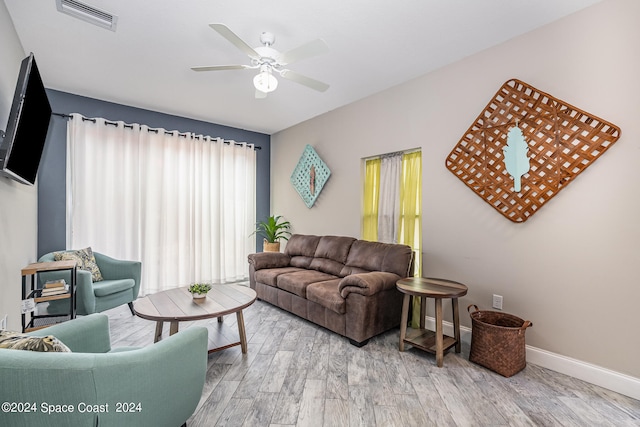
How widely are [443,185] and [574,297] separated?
4.59ft

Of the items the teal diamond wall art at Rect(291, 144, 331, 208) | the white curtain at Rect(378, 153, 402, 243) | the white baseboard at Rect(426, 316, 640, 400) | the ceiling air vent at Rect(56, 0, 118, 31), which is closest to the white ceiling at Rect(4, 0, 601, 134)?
the ceiling air vent at Rect(56, 0, 118, 31)

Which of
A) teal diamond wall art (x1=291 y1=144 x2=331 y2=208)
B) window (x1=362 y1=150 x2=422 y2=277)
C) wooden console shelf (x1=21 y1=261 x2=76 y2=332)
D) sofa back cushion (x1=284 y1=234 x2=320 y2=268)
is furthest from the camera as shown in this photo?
teal diamond wall art (x1=291 y1=144 x2=331 y2=208)

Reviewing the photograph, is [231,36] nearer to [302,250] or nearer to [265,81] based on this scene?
[265,81]

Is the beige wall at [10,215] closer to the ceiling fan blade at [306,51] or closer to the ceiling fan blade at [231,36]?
the ceiling fan blade at [231,36]

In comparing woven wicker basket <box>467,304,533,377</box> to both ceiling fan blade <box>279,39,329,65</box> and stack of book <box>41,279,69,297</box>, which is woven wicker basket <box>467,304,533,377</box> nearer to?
ceiling fan blade <box>279,39,329,65</box>

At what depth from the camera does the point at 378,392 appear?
2.04 metres

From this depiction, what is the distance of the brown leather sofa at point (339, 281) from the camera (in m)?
2.75

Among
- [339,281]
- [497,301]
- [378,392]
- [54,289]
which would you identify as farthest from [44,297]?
[497,301]

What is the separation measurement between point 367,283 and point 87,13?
3.08 m

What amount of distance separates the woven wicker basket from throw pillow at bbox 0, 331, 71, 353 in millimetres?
2587

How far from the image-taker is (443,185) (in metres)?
3.08

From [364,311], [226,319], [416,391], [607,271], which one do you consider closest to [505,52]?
[607,271]

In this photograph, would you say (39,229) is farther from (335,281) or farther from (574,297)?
(574,297)

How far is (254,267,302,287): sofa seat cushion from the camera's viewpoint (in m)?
3.74
